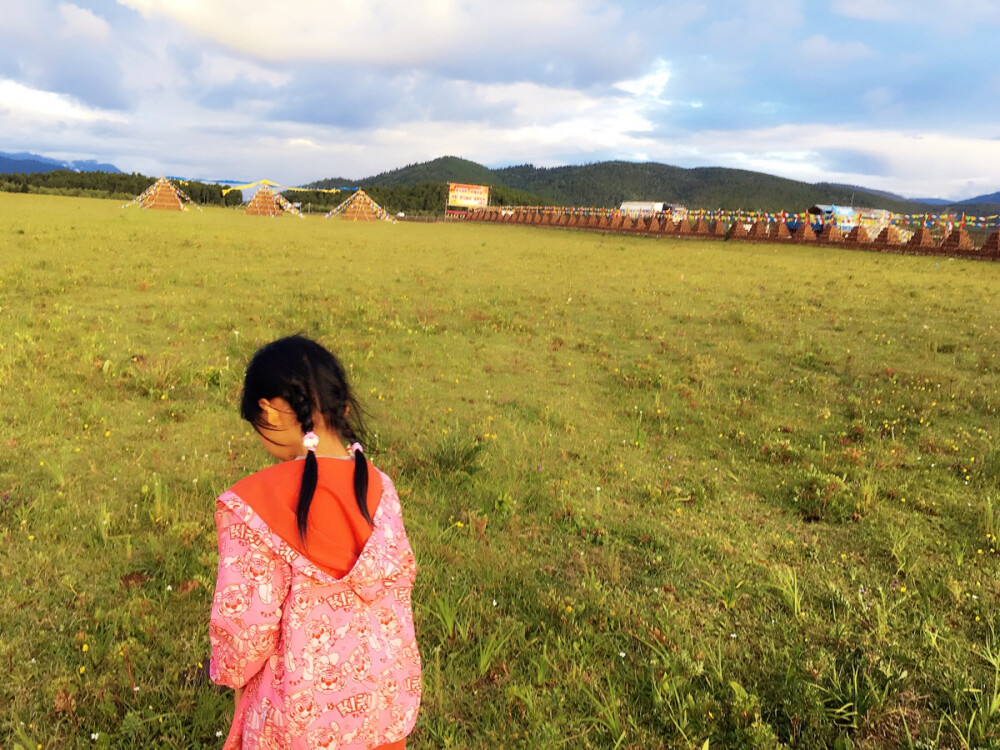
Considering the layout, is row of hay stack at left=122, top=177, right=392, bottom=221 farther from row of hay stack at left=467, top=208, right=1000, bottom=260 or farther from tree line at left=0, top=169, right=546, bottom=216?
row of hay stack at left=467, top=208, right=1000, bottom=260

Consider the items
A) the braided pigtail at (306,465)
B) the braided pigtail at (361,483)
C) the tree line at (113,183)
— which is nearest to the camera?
the braided pigtail at (306,465)

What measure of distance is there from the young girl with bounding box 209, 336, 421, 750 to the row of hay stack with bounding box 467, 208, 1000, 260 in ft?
104

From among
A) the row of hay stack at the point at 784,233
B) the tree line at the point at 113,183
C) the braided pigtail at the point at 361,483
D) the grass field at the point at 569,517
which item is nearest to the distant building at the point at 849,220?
the row of hay stack at the point at 784,233

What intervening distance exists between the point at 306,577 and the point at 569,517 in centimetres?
363

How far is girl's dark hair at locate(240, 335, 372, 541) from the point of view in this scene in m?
2.01

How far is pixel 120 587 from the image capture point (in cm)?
396

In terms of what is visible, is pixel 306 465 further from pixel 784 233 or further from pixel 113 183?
pixel 113 183

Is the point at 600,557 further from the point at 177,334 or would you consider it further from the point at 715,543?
the point at 177,334

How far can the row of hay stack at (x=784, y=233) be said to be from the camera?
26078 mm

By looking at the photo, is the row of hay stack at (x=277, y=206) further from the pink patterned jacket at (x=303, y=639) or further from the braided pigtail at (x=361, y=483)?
the pink patterned jacket at (x=303, y=639)

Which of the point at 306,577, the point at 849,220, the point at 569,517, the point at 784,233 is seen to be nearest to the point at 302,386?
the point at 306,577

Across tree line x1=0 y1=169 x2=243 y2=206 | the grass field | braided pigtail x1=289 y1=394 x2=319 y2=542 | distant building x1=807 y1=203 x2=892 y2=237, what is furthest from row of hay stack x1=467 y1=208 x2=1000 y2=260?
tree line x1=0 y1=169 x2=243 y2=206

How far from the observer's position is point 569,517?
17.3 feet

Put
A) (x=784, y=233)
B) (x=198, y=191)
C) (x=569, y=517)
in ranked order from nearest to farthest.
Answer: (x=569, y=517)
(x=784, y=233)
(x=198, y=191)
